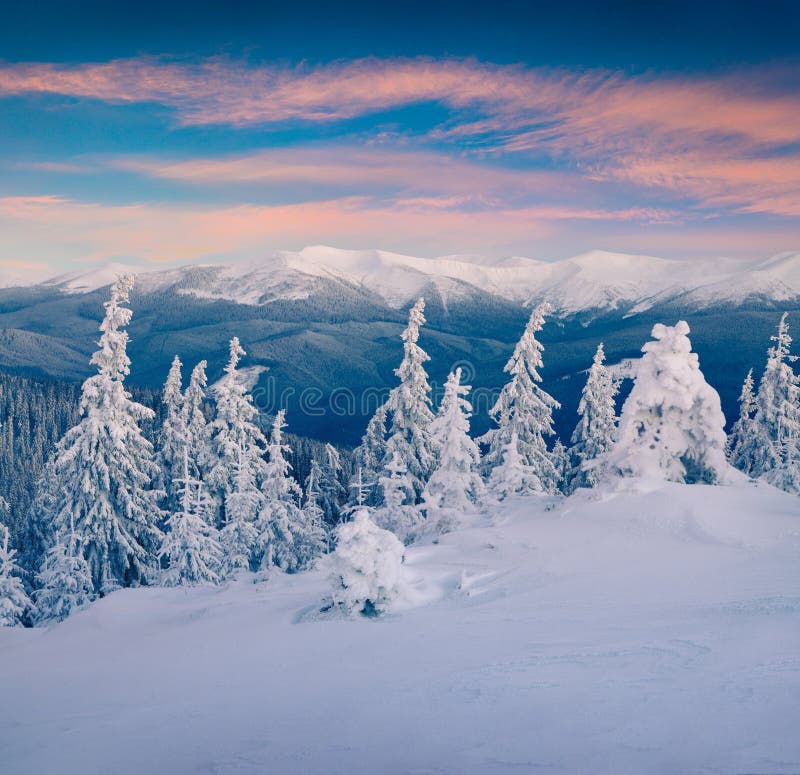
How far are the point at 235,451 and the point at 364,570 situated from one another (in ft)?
75.8

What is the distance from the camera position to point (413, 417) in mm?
31094

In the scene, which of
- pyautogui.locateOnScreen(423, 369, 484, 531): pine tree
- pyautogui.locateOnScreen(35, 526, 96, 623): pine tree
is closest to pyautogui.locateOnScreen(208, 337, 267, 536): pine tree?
pyautogui.locateOnScreen(35, 526, 96, 623): pine tree

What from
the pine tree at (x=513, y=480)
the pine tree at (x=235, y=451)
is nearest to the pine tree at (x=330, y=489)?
the pine tree at (x=235, y=451)

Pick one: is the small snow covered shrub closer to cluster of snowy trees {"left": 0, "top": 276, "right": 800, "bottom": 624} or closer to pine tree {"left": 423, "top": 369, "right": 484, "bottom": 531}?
cluster of snowy trees {"left": 0, "top": 276, "right": 800, "bottom": 624}

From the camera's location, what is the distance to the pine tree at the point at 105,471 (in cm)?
2486

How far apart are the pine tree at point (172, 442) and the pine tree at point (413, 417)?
43.3 feet

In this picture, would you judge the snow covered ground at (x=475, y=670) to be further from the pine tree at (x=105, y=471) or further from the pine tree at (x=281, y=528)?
the pine tree at (x=281, y=528)

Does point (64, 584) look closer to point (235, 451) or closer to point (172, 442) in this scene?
point (235, 451)

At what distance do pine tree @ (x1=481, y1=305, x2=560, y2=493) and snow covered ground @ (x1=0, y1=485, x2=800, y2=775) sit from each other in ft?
52.8

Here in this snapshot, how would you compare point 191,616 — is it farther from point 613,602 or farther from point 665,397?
point 665,397

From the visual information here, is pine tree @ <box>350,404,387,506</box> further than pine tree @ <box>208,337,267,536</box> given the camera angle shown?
Yes

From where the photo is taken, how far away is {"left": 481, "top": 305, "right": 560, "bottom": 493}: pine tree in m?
29.6

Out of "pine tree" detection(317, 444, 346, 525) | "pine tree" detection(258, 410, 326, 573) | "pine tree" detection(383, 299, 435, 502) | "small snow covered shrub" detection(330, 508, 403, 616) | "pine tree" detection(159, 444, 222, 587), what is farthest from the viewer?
"pine tree" detection(317, 444, 346, 525)

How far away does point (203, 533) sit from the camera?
27.8m
